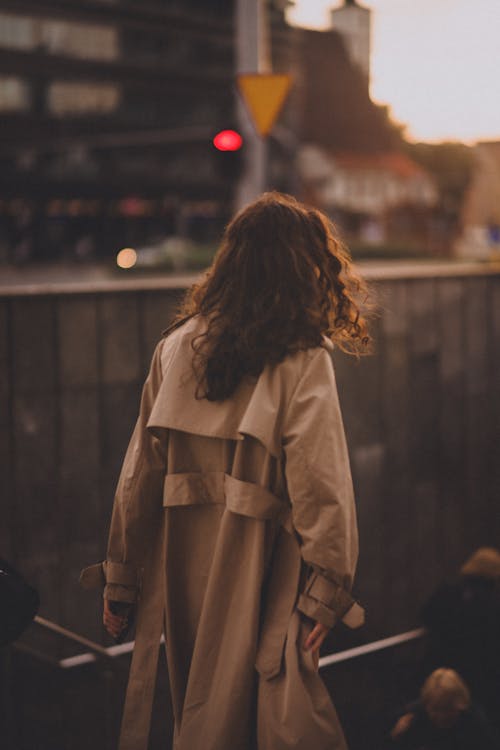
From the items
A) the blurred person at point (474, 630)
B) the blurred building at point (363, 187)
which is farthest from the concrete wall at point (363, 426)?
the blurred building at point (363, 187)

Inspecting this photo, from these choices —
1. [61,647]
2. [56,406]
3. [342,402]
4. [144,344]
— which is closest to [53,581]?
[61,647]

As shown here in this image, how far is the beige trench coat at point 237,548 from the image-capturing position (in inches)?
93.1

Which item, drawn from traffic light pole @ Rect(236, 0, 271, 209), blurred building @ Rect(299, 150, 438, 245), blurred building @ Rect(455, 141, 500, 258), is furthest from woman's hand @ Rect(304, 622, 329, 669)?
blurred building @ Rect(455, 141, 500, 258)

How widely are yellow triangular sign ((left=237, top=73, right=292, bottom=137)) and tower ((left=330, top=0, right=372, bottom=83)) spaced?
39.5 m

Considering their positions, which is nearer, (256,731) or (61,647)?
(256,731)

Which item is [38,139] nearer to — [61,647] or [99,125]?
[99,125]

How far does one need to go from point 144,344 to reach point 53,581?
4.09 ft

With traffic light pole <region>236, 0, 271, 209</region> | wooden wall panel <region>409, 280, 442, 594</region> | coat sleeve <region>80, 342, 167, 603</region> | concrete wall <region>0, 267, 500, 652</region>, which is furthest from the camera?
traffic light pole <region>236, 0, 271, 209</region>

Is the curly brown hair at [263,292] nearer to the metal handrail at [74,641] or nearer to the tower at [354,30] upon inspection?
the metal handrail at [74,641]

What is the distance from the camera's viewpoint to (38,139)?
5088 cm

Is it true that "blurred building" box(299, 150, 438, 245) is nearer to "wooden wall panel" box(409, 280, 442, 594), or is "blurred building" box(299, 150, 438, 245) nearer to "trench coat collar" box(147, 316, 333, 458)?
"wooden wall panel" box(409, 280, 442, 594)

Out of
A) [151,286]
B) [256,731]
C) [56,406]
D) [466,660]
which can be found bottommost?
[466,660]

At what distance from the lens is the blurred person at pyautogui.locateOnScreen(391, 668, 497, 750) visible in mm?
4527

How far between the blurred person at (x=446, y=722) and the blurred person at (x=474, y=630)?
727mm
